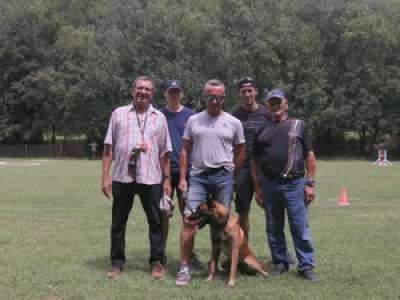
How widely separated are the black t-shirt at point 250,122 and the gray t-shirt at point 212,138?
52 centimetres

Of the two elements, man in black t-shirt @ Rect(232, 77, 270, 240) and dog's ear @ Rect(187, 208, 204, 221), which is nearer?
dog's ear @ Rect(187, 208, 204, 221)

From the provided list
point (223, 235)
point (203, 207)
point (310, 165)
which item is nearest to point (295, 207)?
point (310, 165)

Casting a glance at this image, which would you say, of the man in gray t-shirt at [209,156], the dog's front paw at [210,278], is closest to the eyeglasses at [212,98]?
the man in gray t-shirt at [209,156]

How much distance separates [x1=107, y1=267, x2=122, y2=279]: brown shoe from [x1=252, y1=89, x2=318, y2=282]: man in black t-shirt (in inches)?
68.6

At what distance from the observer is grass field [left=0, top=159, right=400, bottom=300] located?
6176 mm

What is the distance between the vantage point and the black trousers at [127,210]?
6.89 m

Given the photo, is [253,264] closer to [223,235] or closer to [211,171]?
[223,235]

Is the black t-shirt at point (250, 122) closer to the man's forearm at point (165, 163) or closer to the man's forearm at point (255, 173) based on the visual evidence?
the man's forearm at point (255, 173)

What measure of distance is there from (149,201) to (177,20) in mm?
41817

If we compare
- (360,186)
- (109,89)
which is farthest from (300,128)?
(109,89)

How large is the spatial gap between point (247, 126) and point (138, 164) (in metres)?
1.43

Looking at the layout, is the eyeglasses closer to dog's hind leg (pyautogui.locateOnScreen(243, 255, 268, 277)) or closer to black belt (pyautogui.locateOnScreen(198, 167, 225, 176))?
black belt (pyautogui.locateOnScreen(198, 167, 225, 176))

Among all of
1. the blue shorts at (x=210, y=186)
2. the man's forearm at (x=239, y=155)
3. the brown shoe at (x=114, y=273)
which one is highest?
the man's forearm at (x=239, y=155)

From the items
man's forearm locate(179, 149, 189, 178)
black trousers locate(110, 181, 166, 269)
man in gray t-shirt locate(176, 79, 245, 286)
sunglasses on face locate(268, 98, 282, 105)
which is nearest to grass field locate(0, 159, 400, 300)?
black trousers locate(110, 181, 166, 269)
